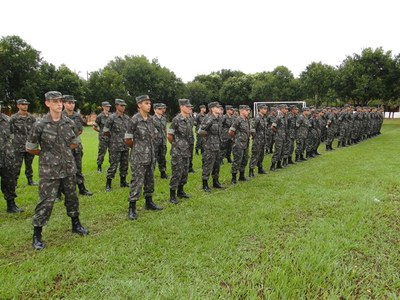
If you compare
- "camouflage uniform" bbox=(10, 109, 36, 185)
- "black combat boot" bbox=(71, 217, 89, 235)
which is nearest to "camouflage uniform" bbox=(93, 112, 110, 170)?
"camouflage uniform" bbox=(10, 109, 36, 185)

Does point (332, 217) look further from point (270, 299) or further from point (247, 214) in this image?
point (270, 299)

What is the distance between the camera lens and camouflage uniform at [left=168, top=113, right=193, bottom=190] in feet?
20.6

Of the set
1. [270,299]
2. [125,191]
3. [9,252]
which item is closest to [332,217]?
[270,299]

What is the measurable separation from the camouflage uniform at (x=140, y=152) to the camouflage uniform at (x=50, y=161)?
1147mm

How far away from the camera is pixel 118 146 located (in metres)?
7.32

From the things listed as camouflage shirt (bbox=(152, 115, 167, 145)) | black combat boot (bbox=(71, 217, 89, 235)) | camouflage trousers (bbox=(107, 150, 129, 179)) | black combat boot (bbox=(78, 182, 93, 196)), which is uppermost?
camouflage shirt (bbox=(152, 115, 167, 145))

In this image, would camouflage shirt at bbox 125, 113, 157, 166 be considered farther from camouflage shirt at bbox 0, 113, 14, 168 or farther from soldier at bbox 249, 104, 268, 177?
soldier at bbox 249, 104, 268, 177

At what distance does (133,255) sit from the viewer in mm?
3893

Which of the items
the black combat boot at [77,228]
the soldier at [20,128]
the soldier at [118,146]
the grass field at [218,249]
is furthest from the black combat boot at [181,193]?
the soldier at [20,128]

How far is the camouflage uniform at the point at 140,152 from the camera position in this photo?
533cm

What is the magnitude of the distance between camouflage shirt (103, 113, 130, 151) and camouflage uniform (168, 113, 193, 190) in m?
1.42

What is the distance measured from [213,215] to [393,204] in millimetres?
3331

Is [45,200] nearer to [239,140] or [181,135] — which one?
[181,135]

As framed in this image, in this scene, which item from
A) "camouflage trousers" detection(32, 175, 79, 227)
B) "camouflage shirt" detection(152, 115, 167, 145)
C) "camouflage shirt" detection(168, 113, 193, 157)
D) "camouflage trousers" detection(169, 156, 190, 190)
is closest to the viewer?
"camouflage trousers" detection(32, 175, 79, 227)
